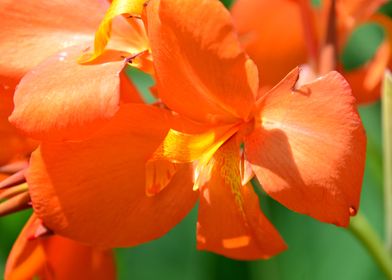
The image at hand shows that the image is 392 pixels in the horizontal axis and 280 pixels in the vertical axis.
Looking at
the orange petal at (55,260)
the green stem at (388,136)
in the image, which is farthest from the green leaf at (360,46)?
the orange petal at (55,260)

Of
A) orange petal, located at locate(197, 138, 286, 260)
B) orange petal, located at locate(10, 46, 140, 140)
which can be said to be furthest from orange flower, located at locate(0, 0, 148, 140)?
orange petal, located at locate(197, 138, 286, 260)

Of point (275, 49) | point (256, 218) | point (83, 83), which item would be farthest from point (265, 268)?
point (83, 83)

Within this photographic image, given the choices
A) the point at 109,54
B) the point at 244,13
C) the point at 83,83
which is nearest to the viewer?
the point at 83,83

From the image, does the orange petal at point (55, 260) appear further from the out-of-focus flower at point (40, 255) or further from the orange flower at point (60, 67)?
the orange flower at point (60, 67)

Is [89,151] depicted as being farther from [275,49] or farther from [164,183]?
[275,49]

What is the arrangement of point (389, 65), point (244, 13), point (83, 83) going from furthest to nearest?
point (244, 13) < point (389, 65) < point (83, 83)

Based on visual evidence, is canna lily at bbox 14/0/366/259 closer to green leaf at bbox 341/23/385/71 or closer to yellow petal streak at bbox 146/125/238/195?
yellow petal streak at bbox 146/125/238/195
